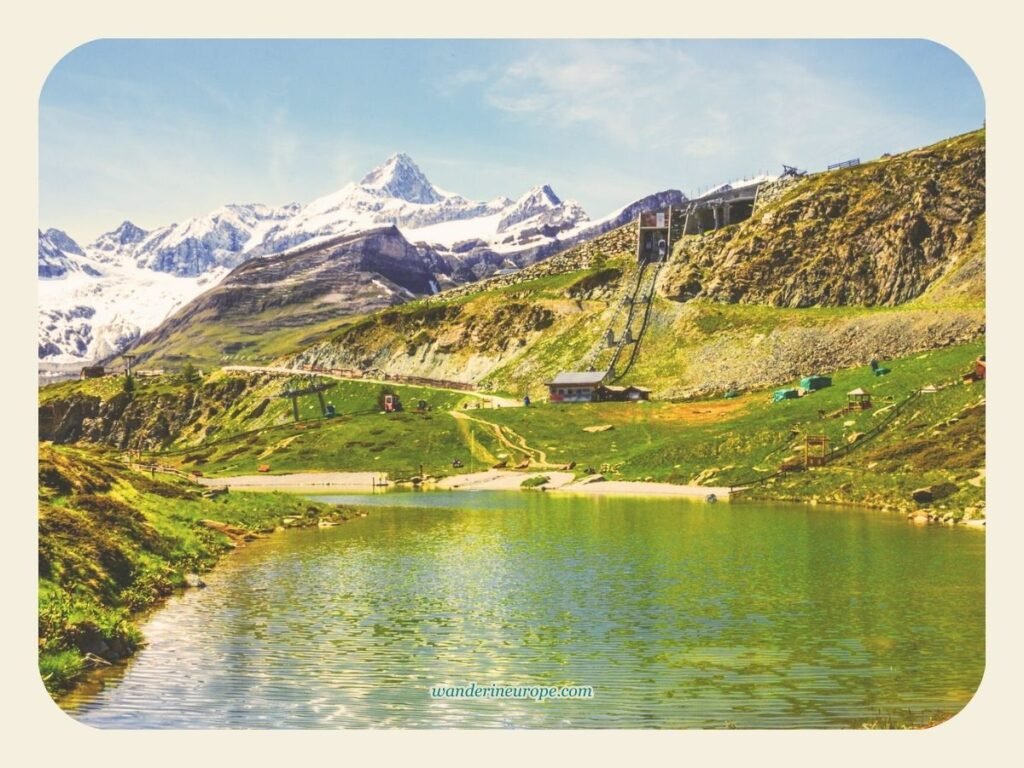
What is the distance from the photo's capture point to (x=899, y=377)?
97.1 meters

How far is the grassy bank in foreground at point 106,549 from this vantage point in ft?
98.1

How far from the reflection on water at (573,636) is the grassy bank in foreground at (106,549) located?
1.26 metres

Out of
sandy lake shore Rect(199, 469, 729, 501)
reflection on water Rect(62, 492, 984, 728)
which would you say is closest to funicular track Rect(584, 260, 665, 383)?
sandy lake shore Rect(199, 469, 729, 501)

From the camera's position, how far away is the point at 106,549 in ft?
123

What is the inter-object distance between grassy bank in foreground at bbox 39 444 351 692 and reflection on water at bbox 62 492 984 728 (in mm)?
1265

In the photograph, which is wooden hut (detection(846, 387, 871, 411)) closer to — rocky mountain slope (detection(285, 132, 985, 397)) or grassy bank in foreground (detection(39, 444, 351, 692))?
rocky mountain slope (detection(285, 132, 985, 397))

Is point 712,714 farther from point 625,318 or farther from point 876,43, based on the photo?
point 625,318

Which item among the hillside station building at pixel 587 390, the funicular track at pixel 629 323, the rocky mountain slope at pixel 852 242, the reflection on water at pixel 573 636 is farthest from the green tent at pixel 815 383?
the reflection on water at pixel 573 636

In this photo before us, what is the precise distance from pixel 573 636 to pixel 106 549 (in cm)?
1708

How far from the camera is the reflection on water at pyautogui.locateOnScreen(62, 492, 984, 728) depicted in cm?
2756

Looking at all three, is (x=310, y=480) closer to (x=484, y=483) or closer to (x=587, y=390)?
(x=484, y=483)

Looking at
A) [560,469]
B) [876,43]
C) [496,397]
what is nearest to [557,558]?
[876,43]


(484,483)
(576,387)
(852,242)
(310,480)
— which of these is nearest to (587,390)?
(576,387)

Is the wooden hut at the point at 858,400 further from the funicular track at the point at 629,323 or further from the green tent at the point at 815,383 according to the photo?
the funicular track at the point at 629,323
